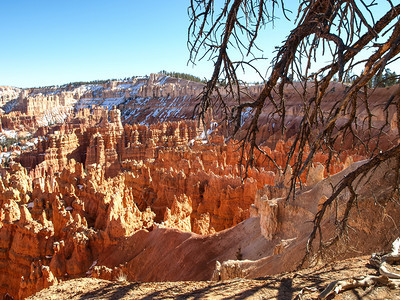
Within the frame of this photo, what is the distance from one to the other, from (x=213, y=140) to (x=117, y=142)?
1502cm

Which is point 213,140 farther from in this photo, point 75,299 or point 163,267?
point 75,299

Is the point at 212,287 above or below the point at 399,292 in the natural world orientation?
below

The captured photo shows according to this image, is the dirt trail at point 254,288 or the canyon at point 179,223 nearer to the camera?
the dirt trail at point 254,288

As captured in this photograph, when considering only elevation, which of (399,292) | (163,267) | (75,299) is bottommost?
(163,267)

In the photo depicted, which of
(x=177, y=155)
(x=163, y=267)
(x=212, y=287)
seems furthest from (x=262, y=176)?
(x=212, y=287)

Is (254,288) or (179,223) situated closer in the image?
(254,288)

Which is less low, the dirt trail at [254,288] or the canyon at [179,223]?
the dirt trail at [254,288]

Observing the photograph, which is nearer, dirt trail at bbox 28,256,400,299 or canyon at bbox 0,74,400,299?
dirt trail at bbox 28,256,400,299

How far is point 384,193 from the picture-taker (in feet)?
18.0

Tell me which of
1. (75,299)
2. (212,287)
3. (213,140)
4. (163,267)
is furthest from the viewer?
(213,140)

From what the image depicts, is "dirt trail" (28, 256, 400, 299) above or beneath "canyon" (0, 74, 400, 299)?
above

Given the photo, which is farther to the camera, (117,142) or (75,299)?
(117,142)

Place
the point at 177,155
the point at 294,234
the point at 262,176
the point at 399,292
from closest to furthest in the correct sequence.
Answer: the point at 399,292
the point at 294,234
the point at 262,176
the point at 177,155

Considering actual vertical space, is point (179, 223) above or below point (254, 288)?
below
